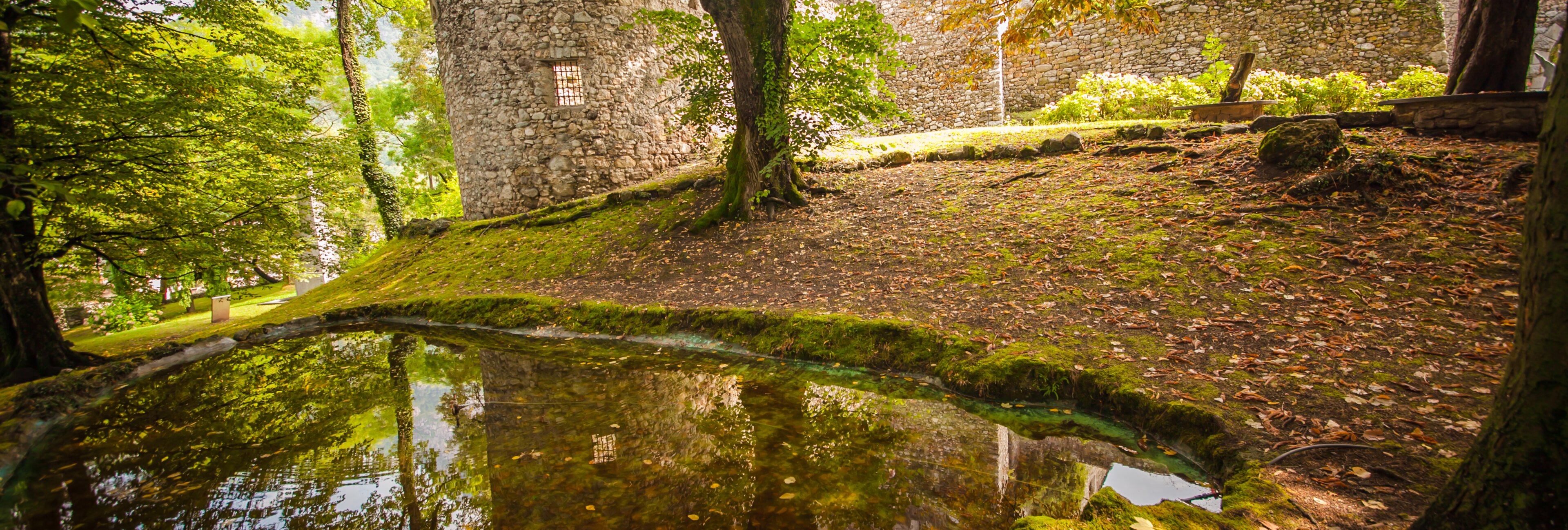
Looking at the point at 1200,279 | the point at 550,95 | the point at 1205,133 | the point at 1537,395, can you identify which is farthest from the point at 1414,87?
the point at 550,95

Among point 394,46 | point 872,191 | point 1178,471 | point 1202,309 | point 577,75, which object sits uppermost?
point 394,46

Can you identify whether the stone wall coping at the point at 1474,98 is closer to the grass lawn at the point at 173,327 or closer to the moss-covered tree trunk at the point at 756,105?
the moss-covered tree trunk at the point at 756,105

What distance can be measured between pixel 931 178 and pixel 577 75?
24.2ft

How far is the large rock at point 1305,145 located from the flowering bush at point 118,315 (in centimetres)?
1906

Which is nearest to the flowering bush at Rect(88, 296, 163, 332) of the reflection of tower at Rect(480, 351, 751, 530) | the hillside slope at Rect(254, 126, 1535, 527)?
the hillside slope at Rect(254, 126, 1535, 527)

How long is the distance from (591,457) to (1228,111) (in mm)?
10408

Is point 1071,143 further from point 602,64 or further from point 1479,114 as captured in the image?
point 602,64

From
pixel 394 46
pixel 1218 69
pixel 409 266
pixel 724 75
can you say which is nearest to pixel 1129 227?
pixel 724 75

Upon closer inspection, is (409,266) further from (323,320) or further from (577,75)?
(577,75)

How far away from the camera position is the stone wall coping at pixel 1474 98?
18.4 ft

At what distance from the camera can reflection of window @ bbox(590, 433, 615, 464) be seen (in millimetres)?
3551

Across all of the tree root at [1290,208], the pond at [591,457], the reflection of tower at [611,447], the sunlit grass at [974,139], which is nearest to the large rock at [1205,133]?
the sunlit grass at [974,139]

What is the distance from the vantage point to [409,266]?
36.4 ft

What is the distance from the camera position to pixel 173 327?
1168 cm
